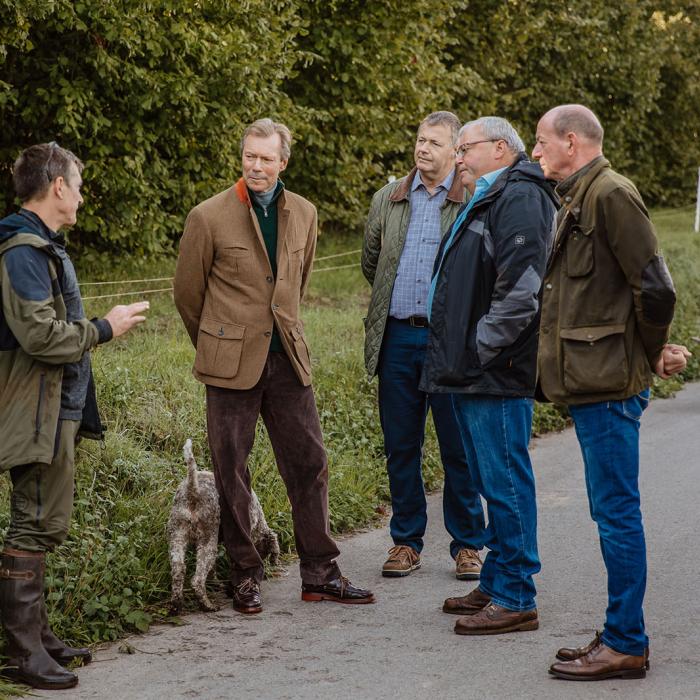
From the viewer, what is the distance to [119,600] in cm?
528

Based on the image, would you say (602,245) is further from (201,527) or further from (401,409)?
(201,527)

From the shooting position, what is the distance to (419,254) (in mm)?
6109

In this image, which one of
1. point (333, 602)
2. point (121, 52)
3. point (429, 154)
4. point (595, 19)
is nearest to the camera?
point (333, 602)

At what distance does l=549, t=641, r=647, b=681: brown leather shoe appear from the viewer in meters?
4.54

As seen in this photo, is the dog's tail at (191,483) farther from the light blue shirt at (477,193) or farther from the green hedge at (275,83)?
the green hedge at (275,83)

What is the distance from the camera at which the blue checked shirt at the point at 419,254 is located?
19.9 feet

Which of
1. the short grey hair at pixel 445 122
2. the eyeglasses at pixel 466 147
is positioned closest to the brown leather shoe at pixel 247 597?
the eyeglasses at pixel 466 147

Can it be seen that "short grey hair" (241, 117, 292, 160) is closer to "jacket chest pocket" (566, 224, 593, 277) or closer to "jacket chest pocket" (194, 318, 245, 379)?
"jacket chest pocket" (194, 318, 245, 379)

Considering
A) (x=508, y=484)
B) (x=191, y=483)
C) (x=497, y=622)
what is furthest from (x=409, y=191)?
(x=497, y=622)

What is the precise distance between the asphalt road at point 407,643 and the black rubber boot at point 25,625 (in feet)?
0.34

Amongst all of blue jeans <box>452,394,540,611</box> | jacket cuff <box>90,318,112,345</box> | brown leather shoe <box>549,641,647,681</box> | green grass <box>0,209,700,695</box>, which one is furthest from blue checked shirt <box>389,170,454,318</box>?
brown leather shoe <box>549,641,647,681</box>

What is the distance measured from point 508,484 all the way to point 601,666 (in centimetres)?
94

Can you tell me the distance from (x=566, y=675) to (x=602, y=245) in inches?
66.9

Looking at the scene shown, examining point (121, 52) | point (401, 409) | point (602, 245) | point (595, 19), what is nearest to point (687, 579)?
point (401, 409)
